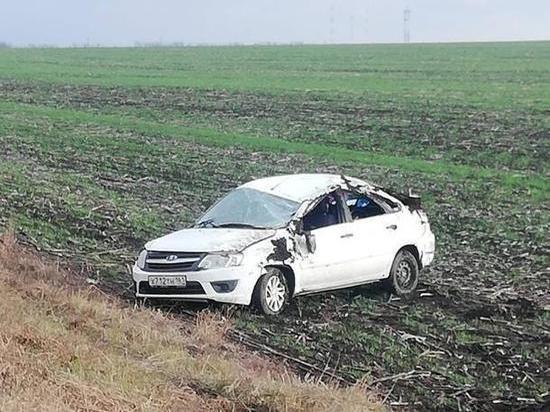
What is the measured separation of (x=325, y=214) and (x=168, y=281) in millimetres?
2238

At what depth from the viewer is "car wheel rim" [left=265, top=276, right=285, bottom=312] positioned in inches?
479

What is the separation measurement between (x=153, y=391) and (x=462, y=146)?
Result: 2128 centimetres

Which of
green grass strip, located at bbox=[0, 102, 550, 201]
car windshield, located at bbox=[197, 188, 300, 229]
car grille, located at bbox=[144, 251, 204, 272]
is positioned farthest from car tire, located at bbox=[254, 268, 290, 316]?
green grass strip, located at bbox=[0, 102, 550, 201]

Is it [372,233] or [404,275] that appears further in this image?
[404,275]

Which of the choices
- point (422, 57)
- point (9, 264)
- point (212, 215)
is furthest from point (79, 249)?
point (422, 57)

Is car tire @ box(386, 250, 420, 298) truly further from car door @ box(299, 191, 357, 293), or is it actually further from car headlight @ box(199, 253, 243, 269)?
car headlight @ box(199, 253, 243, 269)

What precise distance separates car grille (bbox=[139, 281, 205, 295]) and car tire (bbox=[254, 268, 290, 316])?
67cm

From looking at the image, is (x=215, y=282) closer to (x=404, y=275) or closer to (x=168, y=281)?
(x=168, y=281)

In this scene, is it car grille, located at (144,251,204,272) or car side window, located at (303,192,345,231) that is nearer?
car grille, located at (144,251,204,272)

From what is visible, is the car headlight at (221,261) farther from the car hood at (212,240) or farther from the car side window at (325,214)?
the car side window at (325,214)

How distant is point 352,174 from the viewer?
A: 951 inches

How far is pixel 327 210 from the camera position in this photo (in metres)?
13.1

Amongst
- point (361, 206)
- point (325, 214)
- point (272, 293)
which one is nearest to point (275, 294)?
point (272, 293)

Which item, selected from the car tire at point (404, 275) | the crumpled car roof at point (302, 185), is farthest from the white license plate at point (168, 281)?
the car tire at point (404, 275)
